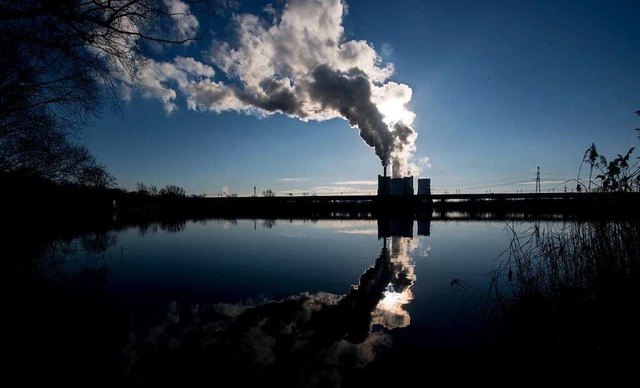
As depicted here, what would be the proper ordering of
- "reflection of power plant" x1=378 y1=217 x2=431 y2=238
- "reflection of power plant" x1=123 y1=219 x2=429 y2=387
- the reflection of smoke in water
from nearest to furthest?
"reflection of power plant" x1=123 y1=219 x2=429 y2=387 → the reflection of smoke in water → "reflection of power plant" x1=378 y1=217 x2=431 y2=238

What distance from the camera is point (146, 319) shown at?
521cm

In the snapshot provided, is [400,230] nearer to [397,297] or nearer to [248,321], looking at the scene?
[397,297]

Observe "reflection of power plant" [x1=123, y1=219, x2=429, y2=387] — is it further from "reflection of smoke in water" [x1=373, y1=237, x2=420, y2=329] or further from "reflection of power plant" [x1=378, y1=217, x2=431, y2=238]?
"reflection of power plant" [x1=378, y1=217, x2=431, y2=238]

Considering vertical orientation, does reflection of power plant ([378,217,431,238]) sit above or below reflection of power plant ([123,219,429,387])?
below

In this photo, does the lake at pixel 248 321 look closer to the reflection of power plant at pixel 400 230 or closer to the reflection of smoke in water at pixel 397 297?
the reflection of smoke in water at pixel 397 297

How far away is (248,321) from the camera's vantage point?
5.05 meters

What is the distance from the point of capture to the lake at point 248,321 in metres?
3.56

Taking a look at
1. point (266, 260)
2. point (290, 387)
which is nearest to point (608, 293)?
point (290, 387)

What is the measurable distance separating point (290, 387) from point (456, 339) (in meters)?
2.50

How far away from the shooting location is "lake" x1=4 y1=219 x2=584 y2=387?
A: 11.7ft

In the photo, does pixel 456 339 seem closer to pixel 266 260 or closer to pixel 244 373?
pixel 244 373

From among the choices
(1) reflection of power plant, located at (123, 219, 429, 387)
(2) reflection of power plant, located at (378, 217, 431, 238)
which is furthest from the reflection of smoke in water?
(2) reflection of power plant, located at (378, 217, 431, 238)

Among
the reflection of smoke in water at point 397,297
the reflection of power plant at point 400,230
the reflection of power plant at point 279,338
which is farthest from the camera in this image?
the reflection of power plant at point 400,230

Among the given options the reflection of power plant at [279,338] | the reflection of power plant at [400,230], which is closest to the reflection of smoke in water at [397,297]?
the reflection of power plant at [279,338]
